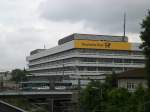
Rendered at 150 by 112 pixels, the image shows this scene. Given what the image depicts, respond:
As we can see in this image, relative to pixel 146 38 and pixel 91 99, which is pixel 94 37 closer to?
pixel 91 99

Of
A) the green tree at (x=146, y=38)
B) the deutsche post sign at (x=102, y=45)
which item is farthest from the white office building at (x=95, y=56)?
the green tree at (x=146, y=38)

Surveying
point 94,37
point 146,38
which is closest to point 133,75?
point 146,38

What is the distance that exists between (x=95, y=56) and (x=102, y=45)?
164 inches

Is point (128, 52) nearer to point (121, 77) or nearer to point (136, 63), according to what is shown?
point (136, 63)

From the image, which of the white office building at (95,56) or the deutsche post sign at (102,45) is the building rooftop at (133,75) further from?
the deutsche post sign at (102,45)

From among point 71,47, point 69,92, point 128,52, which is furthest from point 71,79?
point 69,92

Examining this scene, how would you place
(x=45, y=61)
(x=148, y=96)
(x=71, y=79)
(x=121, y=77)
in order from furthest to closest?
(x=45, y=61) < (x=71, y=79) < (x=121, y=77) < (x=148, y=96)

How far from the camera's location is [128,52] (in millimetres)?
135000

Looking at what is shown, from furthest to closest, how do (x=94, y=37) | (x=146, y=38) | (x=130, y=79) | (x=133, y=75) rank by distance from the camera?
(x=94, y=37) < (x=133, y=75) < (x=130, y=79) < (x=146, y=38)

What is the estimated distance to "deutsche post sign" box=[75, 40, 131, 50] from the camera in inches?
5018

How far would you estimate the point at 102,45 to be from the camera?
427 ft

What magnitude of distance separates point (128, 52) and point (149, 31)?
7837 centimetres

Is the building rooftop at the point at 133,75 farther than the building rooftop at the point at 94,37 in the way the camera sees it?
No

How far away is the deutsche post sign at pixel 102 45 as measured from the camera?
12746 cm
